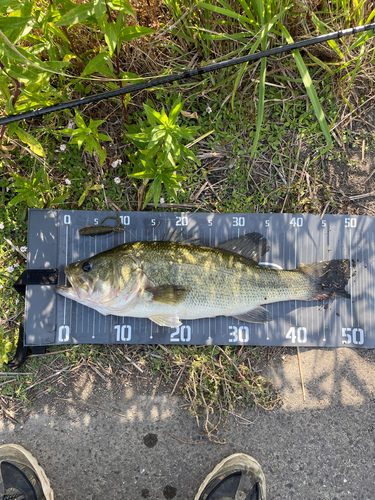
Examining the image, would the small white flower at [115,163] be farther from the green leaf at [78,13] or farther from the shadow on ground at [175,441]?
the shadow on ground at [175,441]

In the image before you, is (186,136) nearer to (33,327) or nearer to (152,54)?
(152,54)

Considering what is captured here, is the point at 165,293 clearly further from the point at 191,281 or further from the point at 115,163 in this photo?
the point at 115,163

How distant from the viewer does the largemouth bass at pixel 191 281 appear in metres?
3.14

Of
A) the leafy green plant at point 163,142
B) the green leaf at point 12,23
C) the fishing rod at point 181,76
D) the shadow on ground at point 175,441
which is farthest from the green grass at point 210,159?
the green leaf at point 12,23

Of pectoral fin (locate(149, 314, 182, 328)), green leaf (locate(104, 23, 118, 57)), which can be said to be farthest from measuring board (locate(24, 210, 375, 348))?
green leaf (locate(104, 23, 118, 57))

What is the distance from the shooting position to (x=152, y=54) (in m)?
3.43

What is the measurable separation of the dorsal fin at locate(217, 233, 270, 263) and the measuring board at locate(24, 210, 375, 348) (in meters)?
0.13

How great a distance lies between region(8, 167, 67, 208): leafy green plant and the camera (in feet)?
10.4

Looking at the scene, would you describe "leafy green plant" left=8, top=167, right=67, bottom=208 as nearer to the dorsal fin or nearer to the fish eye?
the fish eye

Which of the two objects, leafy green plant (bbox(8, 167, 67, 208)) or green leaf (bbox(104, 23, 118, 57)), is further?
leafy green plant (bbox(8, 167, 67, 208))

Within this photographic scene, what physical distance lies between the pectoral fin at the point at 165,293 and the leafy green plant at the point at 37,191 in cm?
140

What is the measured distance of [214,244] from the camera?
3.62 m

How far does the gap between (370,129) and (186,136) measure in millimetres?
2410

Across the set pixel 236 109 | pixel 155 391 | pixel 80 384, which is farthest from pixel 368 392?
pixel 236 109
